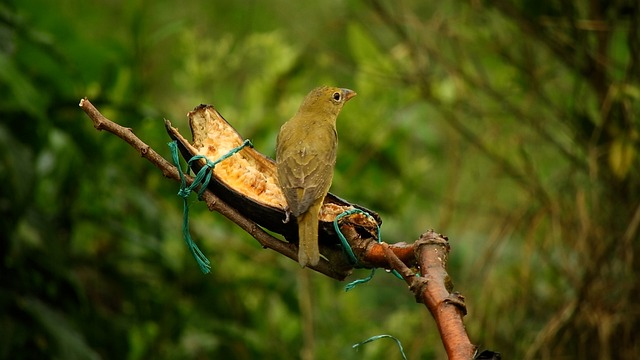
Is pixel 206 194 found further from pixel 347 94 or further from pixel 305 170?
pixel 347 94

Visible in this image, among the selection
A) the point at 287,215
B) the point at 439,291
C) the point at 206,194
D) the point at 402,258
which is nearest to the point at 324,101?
the point at 287,215

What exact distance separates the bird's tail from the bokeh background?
5.23ft

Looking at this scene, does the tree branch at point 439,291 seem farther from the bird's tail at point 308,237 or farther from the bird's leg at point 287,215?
the bird's leg at point 287,215

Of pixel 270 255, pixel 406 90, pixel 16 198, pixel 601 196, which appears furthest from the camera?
pixel 406 90

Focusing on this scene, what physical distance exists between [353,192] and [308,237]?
2.65m

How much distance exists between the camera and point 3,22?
11.7 ft

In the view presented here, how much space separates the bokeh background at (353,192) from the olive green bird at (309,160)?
2.73ft

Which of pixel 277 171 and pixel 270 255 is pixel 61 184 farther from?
pixel 277 171

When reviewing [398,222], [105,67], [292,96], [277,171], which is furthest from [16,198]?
[398,222]

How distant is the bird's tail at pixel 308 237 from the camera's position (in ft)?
6.19

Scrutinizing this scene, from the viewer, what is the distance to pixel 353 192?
4656 mm

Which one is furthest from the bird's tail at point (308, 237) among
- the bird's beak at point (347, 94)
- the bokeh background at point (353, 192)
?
the bokeh background at point (353, 192)

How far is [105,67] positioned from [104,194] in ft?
1.80

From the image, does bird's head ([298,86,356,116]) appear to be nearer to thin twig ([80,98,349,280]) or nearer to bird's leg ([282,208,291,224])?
bird's leg ([282,208,291,224])
